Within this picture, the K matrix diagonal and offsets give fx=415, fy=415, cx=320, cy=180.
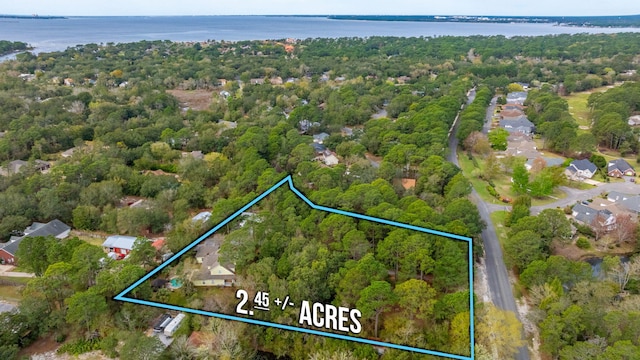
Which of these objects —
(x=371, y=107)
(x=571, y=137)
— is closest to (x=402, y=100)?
(x=371, y=107)

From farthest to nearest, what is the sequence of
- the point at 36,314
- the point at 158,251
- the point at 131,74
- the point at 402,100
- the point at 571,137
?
1. the point at 131,74
2. the point at 402,100
3. the point at 571,137
4. the point at 158,251
5. the point at 36,314

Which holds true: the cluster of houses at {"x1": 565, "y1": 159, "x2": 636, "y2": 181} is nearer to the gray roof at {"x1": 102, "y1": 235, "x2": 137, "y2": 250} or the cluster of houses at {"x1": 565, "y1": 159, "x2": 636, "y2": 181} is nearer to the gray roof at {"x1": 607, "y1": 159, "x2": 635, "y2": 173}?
the gray roof at {"x1": 607, "y1": 159, "x2": 635, "y2": 173}

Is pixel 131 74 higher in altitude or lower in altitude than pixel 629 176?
higher

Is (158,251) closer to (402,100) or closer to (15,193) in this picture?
(15,193)

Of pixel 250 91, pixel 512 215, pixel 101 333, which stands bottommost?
pixel 101 333

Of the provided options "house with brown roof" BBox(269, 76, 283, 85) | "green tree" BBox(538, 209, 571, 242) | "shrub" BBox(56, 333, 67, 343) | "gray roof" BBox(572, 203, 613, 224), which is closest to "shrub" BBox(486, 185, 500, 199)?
"gray roof" BBox(572, 203, 613, 224)

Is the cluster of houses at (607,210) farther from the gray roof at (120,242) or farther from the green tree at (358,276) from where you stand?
the gray roof at (120,242)
